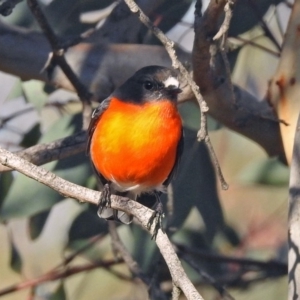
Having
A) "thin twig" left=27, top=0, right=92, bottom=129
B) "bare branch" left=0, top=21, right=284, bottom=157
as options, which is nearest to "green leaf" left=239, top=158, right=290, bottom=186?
"bare branch" left=0, top=21, right=284, bottom=157

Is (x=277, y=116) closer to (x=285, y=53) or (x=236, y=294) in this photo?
(x=285, y=53)

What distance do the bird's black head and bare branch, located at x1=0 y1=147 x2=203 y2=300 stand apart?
51 cm

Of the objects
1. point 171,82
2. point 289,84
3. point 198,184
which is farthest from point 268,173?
point 171,82

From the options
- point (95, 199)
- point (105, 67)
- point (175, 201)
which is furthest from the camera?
point (175, 201)

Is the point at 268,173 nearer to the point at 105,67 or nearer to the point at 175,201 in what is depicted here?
the point at 175,201

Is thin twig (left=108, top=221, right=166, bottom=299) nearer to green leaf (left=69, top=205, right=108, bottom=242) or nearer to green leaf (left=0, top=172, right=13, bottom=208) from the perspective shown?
green leaf (left=69, top=205, right=108, bottom=242)

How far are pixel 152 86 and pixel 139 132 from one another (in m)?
0.20

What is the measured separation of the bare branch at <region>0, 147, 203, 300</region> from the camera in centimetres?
208

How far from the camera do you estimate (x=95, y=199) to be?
2.54m

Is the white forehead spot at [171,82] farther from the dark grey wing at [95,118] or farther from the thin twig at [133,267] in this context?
the thin twig at [133,267]

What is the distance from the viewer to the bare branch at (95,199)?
208cm

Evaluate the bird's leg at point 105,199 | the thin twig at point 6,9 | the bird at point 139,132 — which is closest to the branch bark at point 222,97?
the bird at point 139,132

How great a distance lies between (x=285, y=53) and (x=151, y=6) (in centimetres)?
74

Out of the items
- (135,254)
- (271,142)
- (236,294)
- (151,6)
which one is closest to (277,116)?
(271,142)
